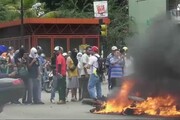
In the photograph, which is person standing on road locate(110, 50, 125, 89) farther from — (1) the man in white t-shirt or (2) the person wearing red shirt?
(2) the person wearing red shirt

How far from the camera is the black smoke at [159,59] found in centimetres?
1319

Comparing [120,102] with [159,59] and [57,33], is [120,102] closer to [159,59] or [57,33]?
[159,59]

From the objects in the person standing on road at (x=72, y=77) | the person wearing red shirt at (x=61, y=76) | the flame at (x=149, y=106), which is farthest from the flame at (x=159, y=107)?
the person standing on road at (x=72, y=77)

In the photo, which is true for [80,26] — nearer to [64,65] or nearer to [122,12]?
[122,12]

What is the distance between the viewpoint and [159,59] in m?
13.5

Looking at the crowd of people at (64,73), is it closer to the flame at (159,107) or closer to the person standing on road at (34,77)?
the person standing on road at (34,77)

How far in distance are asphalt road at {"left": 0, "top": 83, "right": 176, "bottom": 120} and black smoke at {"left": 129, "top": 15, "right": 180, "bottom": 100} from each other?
3.52 feet

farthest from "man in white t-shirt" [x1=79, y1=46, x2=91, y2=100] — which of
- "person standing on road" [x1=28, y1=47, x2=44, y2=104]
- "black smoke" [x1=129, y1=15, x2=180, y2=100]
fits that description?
"black smoke" [x1=129, y1=15, x2=180, y2=100]

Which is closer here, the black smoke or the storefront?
the black smoke

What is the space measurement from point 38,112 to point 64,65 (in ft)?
10.1

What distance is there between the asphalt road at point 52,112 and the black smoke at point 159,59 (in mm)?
1073

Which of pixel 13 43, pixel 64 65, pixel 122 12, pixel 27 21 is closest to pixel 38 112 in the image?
pixel 64 65

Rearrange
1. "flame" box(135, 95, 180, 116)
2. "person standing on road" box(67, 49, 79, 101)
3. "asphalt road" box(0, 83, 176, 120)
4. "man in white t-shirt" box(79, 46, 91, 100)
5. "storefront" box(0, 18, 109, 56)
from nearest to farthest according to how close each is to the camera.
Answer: "flame" box(135, 95, 180, 116)
"asphalt road" box(0, 83, 176, 120)
"man in white t-shirt" box(79, 46, 91, 100)
"person standing on road" box(67, 49, 79, 101)
"storefront" box(0, 18, 109, 56)

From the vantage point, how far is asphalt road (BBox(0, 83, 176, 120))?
43.2 feet
